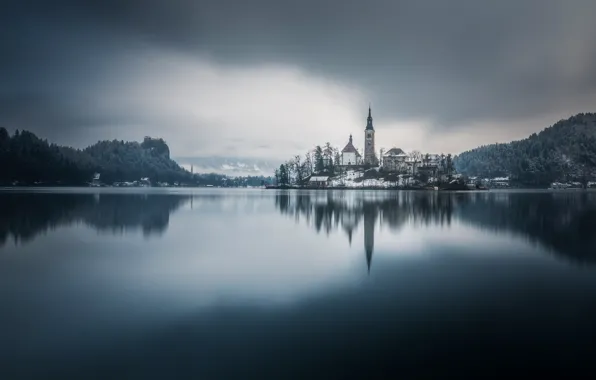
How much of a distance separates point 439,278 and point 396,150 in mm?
183718

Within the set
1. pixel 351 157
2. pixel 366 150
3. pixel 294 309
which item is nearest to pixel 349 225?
pixel 294 309

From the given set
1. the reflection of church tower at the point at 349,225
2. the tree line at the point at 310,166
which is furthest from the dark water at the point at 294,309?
the tree line at the point at 310,166

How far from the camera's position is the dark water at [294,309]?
7.42m

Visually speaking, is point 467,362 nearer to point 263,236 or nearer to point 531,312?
point 531,312

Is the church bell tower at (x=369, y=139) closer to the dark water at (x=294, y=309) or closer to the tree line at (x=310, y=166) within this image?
the tree line at (x=310, y=166)

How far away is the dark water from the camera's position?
7.42 meters

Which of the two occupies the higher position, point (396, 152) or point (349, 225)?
point (396, 152)

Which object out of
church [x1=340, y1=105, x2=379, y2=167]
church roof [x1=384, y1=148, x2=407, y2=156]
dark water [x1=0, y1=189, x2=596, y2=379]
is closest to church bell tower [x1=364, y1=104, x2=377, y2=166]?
church [x1=340, y1=105, x2=379, y2=167]

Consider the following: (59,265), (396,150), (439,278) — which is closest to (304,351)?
(439,278)

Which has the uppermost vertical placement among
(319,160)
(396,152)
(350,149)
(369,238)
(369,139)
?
(369,139)

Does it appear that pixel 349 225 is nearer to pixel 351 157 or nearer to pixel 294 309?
pixel 294 309

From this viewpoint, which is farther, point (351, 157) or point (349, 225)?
point (351, 157)

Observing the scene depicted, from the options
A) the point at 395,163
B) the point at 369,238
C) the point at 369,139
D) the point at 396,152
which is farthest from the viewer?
the point at 396,152

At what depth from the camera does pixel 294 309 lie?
1082 cm
